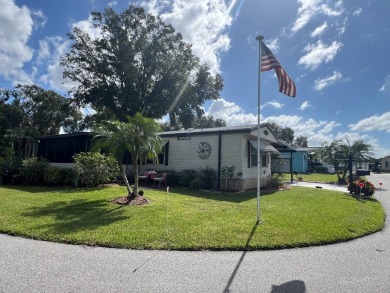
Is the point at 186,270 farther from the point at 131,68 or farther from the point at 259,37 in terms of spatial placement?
the point at 131,68

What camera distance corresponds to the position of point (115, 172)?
13531mm

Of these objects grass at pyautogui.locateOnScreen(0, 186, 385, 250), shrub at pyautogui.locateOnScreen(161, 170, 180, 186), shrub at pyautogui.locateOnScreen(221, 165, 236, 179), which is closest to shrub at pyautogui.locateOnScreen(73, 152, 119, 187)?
grass at pyautogui.locateOnScreen(0, 186, 385, 250)

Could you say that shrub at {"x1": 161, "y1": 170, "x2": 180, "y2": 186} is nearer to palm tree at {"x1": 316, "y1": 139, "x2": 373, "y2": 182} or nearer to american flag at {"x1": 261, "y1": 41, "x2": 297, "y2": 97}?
american flag at {"x1": 261, "y1": 41, "x2": 297, "y2": 97}

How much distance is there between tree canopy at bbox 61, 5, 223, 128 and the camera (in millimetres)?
25438

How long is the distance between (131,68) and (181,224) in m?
21.7

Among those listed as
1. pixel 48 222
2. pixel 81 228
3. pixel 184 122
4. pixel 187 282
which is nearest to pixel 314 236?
pixel 187 282

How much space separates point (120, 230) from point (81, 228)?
34.9 inches

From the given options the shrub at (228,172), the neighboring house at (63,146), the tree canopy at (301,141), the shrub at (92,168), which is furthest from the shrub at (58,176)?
the tree canopy at (301,141)

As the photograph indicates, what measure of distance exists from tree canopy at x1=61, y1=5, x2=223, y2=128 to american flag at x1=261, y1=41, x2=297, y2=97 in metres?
20.0

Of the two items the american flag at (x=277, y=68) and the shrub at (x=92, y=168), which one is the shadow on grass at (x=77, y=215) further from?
the american flag at (x=277, y=68)

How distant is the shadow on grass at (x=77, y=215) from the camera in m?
5.66

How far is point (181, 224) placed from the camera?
606 centimetres

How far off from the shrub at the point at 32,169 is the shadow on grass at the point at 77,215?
6.41m

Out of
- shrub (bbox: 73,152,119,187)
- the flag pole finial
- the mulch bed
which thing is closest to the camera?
the flag pole finial
